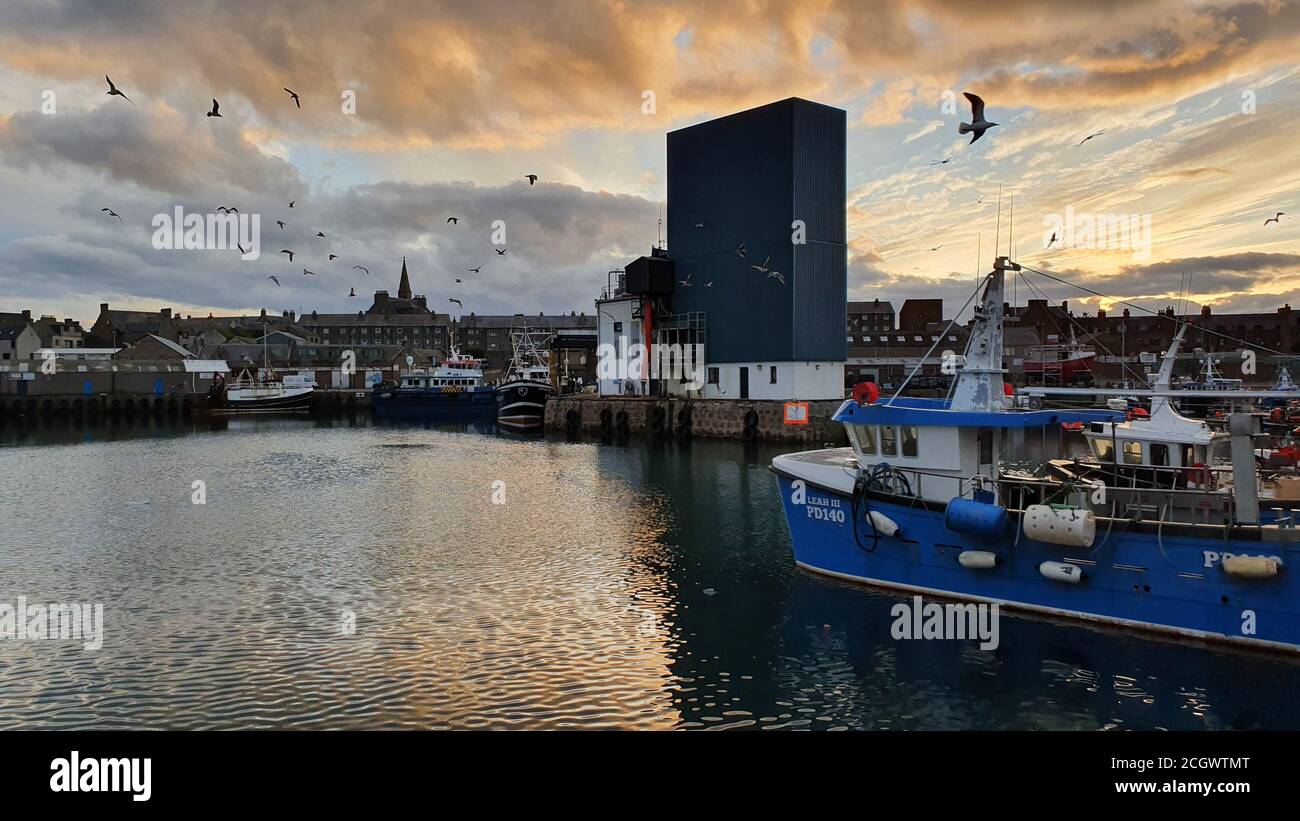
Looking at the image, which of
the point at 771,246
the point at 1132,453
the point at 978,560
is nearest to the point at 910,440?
the point at 978,560

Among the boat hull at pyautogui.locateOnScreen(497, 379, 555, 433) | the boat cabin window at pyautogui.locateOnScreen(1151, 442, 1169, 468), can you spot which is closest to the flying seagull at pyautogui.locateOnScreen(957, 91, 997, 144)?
the boat cabin window at pyautogui.locateOnScreen(1151, 442, 1169, 468)

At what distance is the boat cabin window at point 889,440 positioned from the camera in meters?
18.0

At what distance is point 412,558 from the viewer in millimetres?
22438

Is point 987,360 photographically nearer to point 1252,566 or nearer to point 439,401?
point 1252,566

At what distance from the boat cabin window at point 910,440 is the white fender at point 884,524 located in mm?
1554

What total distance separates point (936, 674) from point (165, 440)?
64.8 meters

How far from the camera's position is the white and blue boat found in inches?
550

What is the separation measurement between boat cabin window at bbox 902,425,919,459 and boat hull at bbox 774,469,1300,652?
1276 millimetres

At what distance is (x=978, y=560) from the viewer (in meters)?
16.1

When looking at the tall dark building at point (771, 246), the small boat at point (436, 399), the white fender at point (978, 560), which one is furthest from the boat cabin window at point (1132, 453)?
the small boat at point (436, 399)

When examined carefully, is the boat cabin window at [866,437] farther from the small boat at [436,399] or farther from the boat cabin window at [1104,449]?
the small boat at [436,399]

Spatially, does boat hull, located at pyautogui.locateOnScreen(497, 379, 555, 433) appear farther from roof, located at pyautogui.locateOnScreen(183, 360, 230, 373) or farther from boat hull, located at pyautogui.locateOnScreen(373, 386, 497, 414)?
roof, located at pyautogui.locateOnScreen(183, 360, 230, 373)
